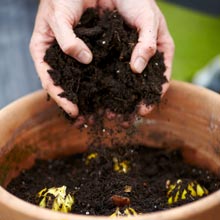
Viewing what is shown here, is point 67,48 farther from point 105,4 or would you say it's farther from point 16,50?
point 16,50

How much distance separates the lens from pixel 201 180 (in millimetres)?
1080

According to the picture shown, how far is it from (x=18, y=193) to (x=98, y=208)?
0.22 metres

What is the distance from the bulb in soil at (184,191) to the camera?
3.21 feet

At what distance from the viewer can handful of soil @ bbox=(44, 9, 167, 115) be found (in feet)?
3.34

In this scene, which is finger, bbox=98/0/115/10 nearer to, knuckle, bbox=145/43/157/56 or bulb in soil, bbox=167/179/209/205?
A: knuckle, bbox=145/43/157/56

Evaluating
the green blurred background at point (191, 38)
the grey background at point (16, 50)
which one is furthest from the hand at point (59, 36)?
the green blurred background at point (191, 38)

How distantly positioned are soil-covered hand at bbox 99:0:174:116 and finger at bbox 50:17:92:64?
109mm

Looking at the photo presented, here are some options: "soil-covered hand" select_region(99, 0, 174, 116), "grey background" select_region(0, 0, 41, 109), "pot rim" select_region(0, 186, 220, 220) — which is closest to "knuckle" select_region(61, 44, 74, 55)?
"soil-covered hand" select_region(99, 0, 174, 116)

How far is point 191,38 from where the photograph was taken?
1.99 m

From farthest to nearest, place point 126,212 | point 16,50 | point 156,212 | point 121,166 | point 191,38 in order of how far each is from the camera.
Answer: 1. point 191,38
2. point 16,50
3. point 121,166
4. point 126,212
5. point 156,212

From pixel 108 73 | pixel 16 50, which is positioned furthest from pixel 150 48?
pixel 16 50

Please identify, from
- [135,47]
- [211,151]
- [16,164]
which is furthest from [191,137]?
[16,164]

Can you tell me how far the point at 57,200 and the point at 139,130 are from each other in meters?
0.36

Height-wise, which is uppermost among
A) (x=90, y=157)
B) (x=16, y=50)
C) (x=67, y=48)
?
(x=67, y=48)
